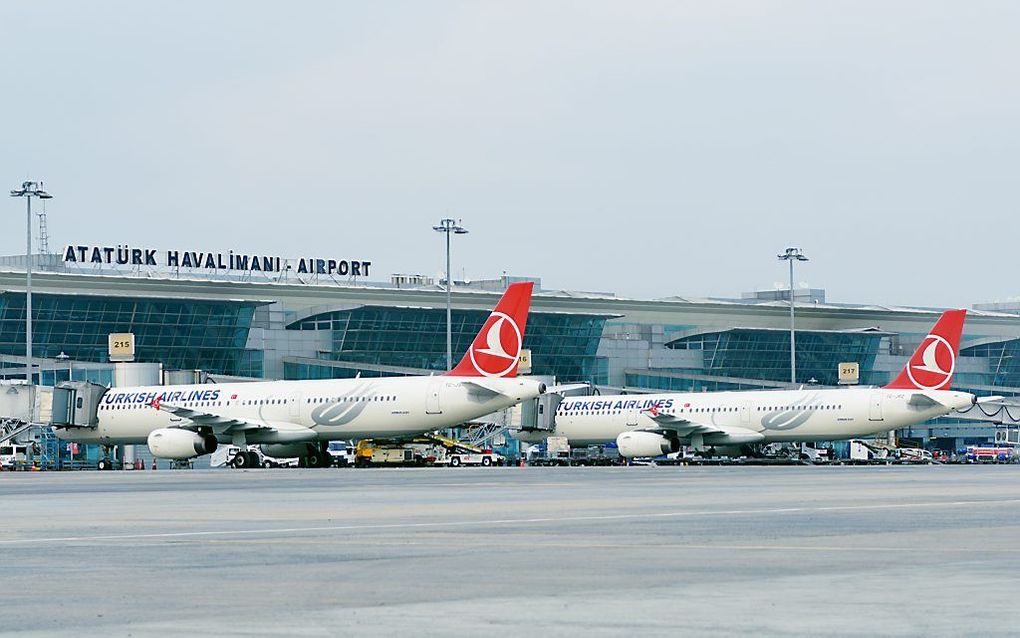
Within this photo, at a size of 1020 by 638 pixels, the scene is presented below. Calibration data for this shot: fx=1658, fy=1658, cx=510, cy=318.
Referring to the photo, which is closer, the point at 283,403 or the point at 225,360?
the point at 283,403

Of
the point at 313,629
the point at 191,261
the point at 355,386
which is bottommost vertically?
the point at 313,629

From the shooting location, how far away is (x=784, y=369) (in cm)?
16750

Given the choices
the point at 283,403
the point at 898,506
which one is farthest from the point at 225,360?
the point at 898,506

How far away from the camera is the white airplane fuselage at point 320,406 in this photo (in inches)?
3113

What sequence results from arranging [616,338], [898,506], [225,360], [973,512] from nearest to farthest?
[973,512], [898,506], [225,360], [616,338]

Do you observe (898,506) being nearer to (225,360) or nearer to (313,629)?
(313,629)

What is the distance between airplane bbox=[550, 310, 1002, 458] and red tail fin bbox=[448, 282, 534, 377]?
16795 mm

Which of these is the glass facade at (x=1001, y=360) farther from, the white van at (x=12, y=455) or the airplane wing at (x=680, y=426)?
the white van at (x=12, y=455)

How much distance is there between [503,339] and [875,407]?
74.1ft

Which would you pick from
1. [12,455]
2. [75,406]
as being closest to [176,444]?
[75,406]

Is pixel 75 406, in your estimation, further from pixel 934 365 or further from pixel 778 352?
pixel 778 352

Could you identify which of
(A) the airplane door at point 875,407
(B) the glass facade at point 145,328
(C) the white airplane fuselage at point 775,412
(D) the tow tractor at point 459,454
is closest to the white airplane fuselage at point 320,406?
(D) the tow tractor at point 459,454

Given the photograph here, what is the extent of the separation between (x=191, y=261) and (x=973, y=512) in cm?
11370

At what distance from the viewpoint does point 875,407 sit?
89000 millimetres
